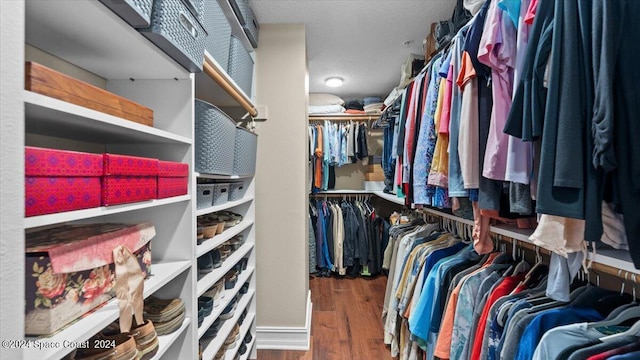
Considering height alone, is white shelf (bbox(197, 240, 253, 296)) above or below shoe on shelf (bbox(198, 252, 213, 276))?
below

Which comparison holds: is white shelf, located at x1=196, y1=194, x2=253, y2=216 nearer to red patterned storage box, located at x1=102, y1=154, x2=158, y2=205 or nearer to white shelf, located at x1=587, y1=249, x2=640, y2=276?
red patterned storage box, located at x1=102, y1=154, x2=158, y2=205

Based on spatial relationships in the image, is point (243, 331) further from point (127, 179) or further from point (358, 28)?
point (358, 28)

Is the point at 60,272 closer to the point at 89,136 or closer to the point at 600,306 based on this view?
the point at 89,136

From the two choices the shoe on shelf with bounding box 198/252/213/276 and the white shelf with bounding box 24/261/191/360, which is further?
the shoe on shelf with bounding box 198/252/213/276

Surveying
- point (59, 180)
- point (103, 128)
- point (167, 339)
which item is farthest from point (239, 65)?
point (167, 339)

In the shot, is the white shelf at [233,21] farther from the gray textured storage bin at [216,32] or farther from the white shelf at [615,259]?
the white shelf at [615,259]

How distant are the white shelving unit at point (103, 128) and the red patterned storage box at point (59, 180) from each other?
0.9 inches

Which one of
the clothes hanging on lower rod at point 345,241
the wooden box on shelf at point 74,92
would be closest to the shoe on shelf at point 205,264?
the wooden box on shelf at point 74,92

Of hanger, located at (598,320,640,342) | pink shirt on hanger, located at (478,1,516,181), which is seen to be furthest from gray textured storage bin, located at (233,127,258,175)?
hanger, located at (598,320,640,342)

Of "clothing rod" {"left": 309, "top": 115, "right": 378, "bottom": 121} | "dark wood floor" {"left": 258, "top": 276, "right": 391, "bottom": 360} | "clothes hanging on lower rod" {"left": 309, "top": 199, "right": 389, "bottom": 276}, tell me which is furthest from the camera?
"clothing rod" {"left": 309, "top": 115, "right": 378, "bottom": 121}

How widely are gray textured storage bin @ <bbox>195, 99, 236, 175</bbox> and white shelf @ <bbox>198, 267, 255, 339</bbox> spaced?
61 cm

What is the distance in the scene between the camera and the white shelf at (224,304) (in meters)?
1.10

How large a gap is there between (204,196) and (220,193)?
17 cm

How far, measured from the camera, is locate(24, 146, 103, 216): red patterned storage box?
18.6 inches
